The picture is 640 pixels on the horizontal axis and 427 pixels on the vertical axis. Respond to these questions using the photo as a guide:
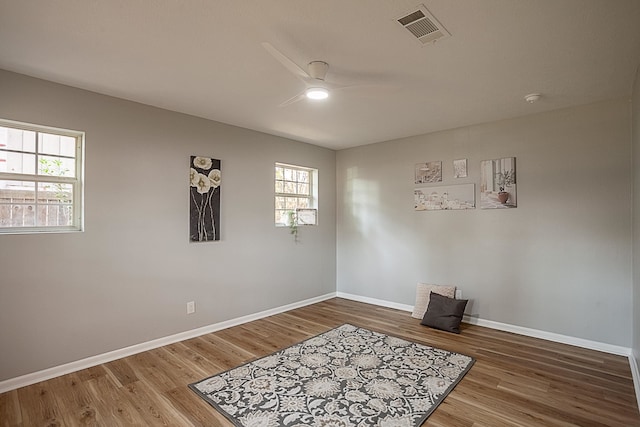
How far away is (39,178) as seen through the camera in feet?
9.39

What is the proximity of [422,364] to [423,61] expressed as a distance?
8.47 feet

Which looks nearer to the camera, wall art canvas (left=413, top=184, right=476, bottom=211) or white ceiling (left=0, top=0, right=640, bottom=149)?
white ceiling (left=0, top=0, right=640, bottom=149)

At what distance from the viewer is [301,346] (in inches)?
135

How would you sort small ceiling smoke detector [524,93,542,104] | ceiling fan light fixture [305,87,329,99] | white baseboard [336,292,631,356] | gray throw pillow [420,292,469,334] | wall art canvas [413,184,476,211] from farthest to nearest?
wall art canvas [413,184,476,211]
gray throw pillow [420,292,469,334]
white baseboard [336,292,631,356]
small ceiling smoke detector [524,93,542,104]
ceiling fan light fixture [305,87,329,99]

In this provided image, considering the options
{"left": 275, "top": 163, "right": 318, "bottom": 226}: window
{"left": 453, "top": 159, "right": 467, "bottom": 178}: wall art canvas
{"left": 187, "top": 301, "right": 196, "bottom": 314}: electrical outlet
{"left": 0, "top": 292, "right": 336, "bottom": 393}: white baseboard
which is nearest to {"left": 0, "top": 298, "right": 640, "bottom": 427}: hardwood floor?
{"left": 0, "top": 292, "right": 336, "bottom": 393}: white baseboard

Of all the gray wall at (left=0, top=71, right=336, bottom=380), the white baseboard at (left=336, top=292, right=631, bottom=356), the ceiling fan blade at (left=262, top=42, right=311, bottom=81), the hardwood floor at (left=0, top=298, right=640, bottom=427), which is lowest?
the hardwood floor at (left=0, top=298, right=640, bottom=427)

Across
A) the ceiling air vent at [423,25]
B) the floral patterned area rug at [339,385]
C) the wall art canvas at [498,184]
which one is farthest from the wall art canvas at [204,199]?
the wall art canvas at [498,184]

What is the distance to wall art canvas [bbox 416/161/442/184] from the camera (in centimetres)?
450

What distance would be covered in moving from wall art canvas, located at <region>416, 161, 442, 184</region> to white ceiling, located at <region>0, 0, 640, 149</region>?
3.43 ft

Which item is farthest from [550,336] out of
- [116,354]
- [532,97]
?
[116,354]

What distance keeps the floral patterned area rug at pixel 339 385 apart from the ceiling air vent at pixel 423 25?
2.53 meters

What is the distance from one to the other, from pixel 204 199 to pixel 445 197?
10.2ft

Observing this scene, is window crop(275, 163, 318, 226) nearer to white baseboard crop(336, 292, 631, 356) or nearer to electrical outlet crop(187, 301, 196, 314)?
electrical outlet crop(187, 301, 196, 314)

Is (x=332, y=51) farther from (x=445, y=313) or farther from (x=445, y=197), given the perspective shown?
(x=445, y=313)
